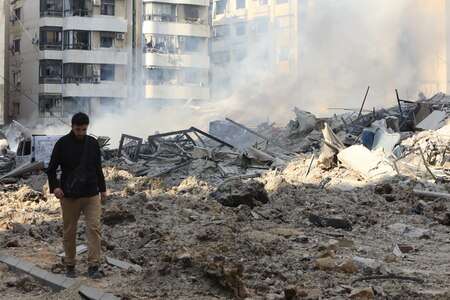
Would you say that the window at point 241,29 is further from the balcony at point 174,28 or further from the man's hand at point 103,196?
the man's hand at point 103,196

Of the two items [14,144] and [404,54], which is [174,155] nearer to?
[14,144]

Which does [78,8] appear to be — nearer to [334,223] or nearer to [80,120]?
[334,223]

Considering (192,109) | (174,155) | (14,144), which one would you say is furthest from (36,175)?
→ (192,109)

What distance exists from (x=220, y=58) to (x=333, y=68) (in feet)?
30.3

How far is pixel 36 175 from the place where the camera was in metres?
16.1

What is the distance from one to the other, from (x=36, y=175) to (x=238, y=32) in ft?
99.8

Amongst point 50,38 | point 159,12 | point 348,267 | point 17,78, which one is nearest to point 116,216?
point 348,267

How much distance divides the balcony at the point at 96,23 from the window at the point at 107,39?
35cm

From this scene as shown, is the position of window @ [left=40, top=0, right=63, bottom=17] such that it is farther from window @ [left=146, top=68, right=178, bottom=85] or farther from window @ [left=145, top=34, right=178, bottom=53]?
window @ [left=146, top=68, right=178, bottom=85]

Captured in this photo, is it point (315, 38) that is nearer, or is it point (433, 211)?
point (433, 211)

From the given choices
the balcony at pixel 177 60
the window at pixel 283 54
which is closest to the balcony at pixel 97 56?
the balcony at pixel 177 60

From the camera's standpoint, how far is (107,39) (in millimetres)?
39844

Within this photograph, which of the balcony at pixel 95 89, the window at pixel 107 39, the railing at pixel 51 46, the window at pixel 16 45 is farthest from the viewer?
the window at pixel 16 45

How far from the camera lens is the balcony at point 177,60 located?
41062 millimetres
